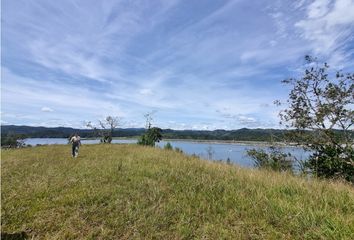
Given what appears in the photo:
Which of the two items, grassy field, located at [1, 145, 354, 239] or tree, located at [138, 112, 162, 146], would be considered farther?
tree, located at [138, 112, 162, 146]

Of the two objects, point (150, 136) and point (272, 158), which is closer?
point (272, 158)

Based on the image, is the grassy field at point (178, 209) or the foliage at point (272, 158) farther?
the foliage at point (272, 158)

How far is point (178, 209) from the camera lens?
5.62 metres

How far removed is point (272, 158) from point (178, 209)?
1087 centimetres

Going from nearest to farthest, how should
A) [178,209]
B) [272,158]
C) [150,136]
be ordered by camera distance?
[178,209] → [272,158] → [150,136]

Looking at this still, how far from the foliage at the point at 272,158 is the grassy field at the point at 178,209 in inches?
221

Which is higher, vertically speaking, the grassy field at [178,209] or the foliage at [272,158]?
the foliage at [272,158]

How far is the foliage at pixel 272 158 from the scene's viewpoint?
13438 millimetres

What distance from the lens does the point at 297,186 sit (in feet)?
22.8

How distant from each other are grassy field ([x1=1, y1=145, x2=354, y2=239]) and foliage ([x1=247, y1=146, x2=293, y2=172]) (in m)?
5.61

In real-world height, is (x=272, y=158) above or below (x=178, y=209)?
above

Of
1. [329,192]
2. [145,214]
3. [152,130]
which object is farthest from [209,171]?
[152,130]

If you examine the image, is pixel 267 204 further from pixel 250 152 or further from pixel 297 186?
pixel 250 152

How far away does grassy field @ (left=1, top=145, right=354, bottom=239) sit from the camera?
4473 millimetres
